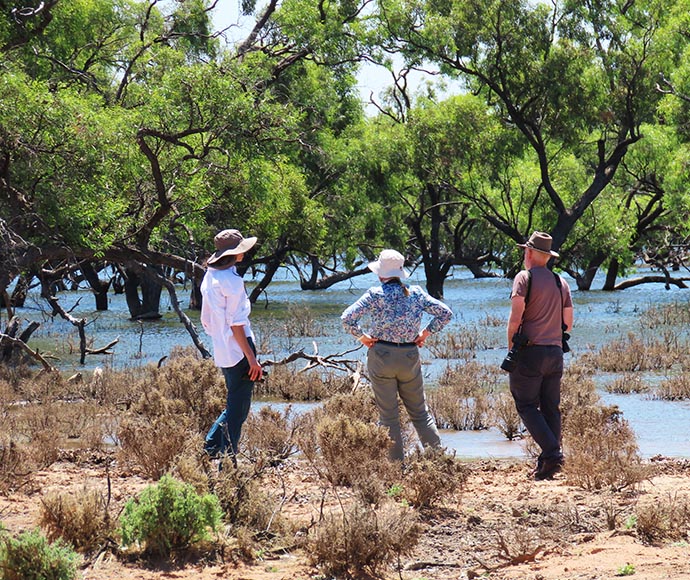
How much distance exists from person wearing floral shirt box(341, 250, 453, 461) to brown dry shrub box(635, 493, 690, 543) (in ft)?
6.82

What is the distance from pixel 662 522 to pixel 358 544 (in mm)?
1820

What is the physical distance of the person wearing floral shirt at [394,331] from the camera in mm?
7602

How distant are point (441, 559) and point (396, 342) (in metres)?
2.10

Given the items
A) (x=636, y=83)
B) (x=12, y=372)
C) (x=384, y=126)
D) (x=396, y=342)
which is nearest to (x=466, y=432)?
(x=396, y=342)

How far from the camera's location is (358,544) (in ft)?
17.8

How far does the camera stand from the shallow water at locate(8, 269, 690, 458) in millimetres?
11344

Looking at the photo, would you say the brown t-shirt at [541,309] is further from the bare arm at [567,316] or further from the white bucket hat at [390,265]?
the white bucket hat at [390,265]

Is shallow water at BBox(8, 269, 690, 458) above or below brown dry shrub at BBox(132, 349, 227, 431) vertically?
below

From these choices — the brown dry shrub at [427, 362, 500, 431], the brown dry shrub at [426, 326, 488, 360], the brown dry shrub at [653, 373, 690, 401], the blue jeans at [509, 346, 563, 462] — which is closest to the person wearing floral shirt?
the blue jeans at [509, 346, 563, 462]

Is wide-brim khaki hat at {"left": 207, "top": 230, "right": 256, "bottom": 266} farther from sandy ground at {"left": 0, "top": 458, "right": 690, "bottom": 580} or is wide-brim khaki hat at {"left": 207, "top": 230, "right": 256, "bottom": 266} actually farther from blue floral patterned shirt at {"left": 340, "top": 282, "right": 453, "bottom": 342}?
sandy ground at {"left": 0, "top": 458, "right": 690, "bottom": 580}

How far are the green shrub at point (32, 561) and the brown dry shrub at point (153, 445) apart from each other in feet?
9.15

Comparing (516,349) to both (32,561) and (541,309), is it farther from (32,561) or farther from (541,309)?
(32,561)

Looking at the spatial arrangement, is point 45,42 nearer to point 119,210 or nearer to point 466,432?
point 119,210

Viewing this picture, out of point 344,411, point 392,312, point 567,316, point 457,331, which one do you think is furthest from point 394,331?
point 457,331
